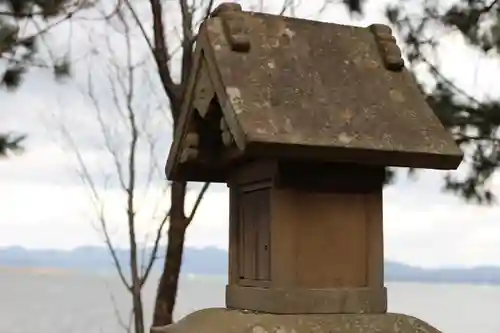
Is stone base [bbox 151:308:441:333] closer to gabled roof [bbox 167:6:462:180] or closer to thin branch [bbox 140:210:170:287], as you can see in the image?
gabled roof [bbox 167:6:462:180]

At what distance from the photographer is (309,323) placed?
→ 2105mm

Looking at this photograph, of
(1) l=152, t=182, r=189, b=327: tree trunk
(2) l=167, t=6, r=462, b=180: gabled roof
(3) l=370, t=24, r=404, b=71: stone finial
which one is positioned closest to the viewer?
(2) l=167, t=6, r=462, b=180: gabled roof

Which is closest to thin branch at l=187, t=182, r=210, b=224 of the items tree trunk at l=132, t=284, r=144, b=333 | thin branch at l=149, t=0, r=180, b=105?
thin branch at l=149, t=0, r=180, b=105

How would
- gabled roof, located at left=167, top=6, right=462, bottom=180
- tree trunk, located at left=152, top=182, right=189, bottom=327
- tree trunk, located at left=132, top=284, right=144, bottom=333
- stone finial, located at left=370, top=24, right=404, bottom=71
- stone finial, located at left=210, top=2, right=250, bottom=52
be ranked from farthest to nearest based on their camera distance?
tree trunk, located at left=132, top=284, right=144, bottom=333 → tree trunk, located at left=152, top=182, right=189, bottom=327 → stone finial, located at left=370, top=24, right=404, bottom=71 → stone finial, located at left=210, top=2, right=250, bottom=52 → gabled roof, located at left=167, top=6, right=462, bottom=180

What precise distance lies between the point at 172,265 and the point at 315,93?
3697mm

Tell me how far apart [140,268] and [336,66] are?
4339 millimetres

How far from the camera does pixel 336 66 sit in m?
2.34

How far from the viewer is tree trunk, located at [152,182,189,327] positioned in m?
5.68

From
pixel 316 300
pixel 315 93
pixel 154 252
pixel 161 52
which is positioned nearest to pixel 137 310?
pixel 154 252

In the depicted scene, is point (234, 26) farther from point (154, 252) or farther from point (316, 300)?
point (154, 252)

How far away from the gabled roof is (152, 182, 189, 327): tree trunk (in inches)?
129

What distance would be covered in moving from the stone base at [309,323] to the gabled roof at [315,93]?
17.9 inches

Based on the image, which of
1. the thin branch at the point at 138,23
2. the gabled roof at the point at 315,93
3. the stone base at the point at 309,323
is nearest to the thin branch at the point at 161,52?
the thin branch at the point at 138,23

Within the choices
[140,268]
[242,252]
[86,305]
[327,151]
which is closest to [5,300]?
[86,305]
